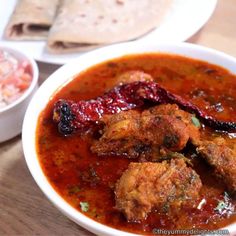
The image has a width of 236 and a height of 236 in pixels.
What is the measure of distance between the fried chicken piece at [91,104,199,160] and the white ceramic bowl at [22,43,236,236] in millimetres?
313

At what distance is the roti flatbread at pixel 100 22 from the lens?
10.8 ft

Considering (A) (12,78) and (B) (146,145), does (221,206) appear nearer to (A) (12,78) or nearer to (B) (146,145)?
(B) (146,145)

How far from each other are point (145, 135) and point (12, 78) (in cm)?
129

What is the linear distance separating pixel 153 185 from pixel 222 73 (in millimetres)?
996

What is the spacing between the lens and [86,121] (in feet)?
7.42

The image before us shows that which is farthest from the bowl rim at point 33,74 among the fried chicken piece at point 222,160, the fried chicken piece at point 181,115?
the fried chicken piece at point 222,160

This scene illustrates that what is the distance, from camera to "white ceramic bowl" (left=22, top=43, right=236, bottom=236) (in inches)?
76.6

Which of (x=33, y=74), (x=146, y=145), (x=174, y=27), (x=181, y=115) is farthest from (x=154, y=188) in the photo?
(x=174, y=27)

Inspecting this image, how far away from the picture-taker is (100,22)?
343cm

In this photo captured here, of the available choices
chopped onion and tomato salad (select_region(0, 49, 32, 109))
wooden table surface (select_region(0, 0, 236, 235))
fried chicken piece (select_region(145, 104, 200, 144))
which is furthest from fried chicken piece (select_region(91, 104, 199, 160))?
chopped onion and tomato salad (select_region(0, 49, 32, 109))

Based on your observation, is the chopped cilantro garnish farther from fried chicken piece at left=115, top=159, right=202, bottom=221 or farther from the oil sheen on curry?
fried chicken piece at left=115, top=159, right=202, bottom=221

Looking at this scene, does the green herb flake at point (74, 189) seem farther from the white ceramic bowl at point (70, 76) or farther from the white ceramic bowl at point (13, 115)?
the white ceramic bowl at point (13, 115)

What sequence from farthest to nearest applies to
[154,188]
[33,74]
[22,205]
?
[33,74], [22,205], [154,188]

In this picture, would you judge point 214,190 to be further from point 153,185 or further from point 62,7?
point 62,7
